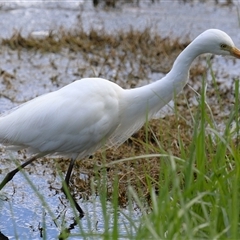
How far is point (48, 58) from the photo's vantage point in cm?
878

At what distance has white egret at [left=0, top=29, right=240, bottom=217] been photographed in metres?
4.78

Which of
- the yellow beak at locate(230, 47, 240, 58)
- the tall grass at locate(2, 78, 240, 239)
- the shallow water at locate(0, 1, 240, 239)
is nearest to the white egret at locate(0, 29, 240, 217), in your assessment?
the yellow beak at locate(230, 47, 240, 58)

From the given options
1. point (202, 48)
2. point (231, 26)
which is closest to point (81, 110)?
point (202, 48)

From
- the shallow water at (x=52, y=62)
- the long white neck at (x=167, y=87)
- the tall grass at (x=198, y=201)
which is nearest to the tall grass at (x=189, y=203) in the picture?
the tall grass at (x=198, y=201)

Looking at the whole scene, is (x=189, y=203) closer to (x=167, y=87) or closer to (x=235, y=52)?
(x=167, y=87)

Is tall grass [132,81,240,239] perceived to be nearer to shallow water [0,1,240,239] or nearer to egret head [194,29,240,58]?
shallow water [0,1,240,239]

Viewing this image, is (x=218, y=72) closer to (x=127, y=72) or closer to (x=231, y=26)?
(x=127, y=72)

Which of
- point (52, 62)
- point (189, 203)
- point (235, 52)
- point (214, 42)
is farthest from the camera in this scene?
point (52, 62)

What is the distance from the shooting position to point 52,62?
8523mm

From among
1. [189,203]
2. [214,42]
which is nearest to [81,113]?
[214,42]

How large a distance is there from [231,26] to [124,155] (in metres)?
5.59

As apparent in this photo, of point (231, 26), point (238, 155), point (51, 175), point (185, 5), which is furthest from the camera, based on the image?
point (185, 5)

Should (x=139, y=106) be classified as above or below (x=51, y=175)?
above

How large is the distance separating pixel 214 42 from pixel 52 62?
4114mm
